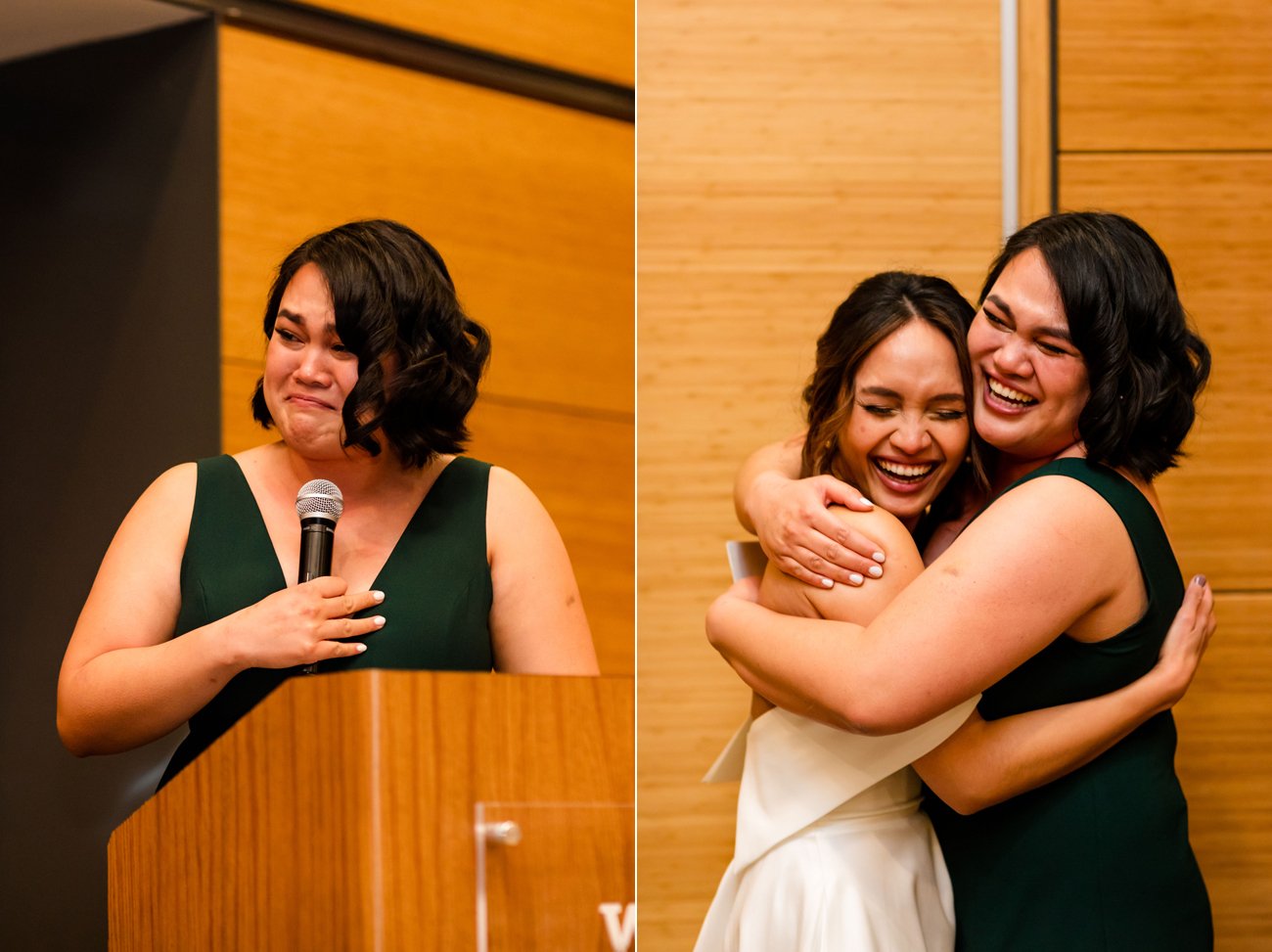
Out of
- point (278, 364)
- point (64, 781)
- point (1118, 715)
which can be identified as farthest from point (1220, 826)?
point (64, 781)

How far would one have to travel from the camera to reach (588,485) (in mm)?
2996

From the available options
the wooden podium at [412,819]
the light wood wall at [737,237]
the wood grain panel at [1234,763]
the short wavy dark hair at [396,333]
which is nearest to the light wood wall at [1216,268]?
the wood grain panel at [1234,763]

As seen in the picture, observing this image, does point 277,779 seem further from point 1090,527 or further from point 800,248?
point 800,248

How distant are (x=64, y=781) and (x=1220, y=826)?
192 cm

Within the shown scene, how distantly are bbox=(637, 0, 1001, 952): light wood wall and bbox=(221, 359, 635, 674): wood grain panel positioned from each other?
1.22 ft

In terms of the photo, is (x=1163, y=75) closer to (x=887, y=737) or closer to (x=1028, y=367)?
(x=1028, y=367)

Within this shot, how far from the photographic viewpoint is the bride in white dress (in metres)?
1.58

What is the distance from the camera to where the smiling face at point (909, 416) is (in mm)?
1761

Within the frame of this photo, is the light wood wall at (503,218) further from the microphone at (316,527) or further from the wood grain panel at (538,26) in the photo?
the microphone at (316,527)

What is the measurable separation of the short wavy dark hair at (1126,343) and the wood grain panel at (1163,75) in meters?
0.99

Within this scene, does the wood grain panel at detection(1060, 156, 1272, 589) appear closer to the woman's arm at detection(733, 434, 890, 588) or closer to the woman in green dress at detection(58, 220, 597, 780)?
the woman's arm at detection(733, 434, 890, 588)

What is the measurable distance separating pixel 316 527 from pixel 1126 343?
878 mm

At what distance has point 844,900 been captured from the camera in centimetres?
159

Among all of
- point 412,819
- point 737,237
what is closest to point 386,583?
point 412,819
